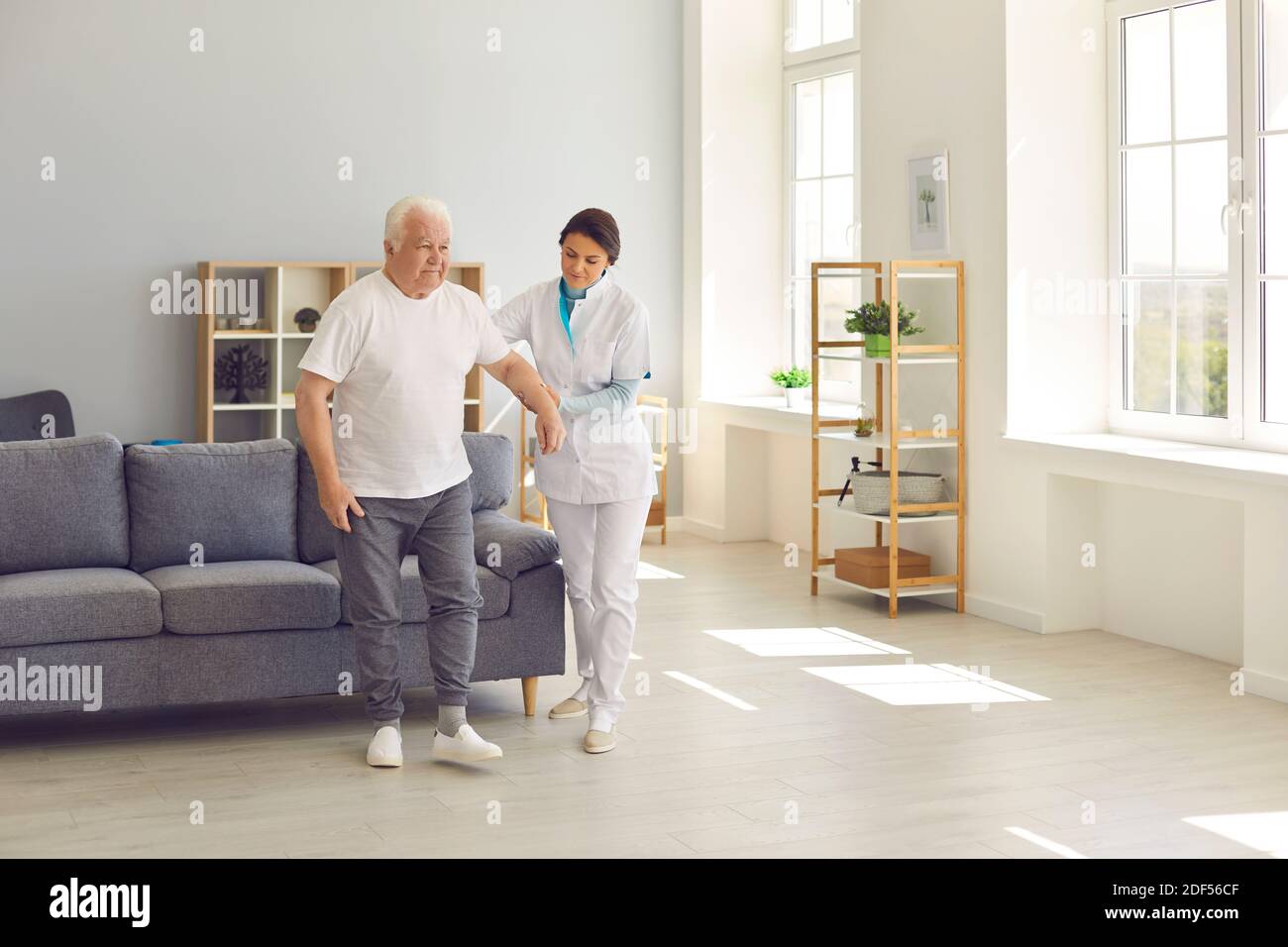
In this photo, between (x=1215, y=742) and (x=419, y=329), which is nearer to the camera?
(x=419, y=329)

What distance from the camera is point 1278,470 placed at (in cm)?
491

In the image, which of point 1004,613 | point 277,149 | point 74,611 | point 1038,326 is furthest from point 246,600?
point 277,149

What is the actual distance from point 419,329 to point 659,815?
4.66 ft

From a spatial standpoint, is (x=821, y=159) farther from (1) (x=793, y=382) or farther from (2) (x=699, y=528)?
(2) (x=699, y=528)

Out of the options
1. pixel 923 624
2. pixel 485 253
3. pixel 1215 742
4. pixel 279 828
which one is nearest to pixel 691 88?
pixel 485 253

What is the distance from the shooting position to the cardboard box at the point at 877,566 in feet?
21.3

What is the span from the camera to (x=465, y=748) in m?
4.16

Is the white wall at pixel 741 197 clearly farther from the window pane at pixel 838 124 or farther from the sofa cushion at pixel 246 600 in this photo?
the sofa cushion at pixel 246 600

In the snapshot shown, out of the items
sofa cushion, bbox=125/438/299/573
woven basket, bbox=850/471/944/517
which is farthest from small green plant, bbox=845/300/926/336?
sofa cushion, bbox=125/438/299/573

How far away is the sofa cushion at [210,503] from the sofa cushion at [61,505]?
0.07m

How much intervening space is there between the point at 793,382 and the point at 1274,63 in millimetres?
3292

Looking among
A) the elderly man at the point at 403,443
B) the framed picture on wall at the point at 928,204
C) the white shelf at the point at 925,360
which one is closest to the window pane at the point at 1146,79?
the framed picture on wall at the point at 928,204

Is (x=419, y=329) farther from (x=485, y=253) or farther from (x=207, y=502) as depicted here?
(x=485, y=253)
